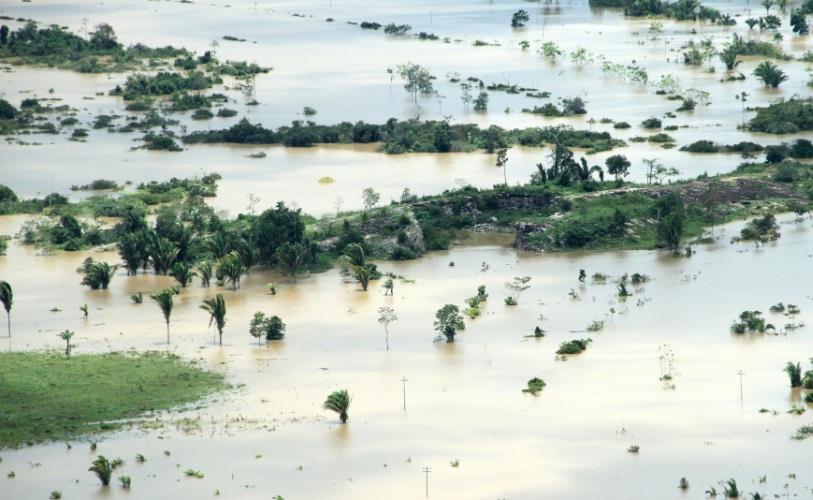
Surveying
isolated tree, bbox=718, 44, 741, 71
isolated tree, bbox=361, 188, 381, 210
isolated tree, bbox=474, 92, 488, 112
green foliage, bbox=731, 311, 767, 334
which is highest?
isolated tree, bbox=718, 44, 741, 71

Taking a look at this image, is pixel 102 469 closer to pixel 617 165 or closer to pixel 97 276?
pixel 97 276

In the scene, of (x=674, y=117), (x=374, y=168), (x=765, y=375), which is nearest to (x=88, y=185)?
(x=374, y=168)

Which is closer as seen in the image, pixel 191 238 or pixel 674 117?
pixel 191 238

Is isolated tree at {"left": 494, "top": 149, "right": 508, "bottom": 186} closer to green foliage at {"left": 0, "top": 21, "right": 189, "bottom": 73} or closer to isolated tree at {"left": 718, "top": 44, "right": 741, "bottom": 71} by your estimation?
isolated tree at {"left": 718, "top": 44, "right": 741, "bottom": 71}

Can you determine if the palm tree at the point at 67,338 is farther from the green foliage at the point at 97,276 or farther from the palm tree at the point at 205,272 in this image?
the palm tree at the point at 205,272

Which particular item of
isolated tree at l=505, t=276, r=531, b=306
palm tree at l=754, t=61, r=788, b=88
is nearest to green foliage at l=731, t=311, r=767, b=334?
isolated tree at l=505, t=276, r=531, b=306

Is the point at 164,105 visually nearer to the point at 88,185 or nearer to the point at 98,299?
the point at 88,185

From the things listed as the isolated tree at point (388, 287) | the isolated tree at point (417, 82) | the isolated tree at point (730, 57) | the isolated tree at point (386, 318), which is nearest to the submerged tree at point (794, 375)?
the isolated tree at point (386, 318)
